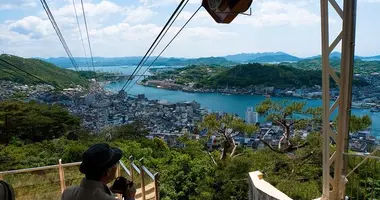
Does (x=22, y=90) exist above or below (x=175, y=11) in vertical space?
below

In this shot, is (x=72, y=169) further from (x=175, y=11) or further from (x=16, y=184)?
(x=175, y=11)

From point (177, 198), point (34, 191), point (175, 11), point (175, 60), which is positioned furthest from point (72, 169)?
point (175, 60)

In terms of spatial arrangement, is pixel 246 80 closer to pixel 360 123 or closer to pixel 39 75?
pixel 39 75

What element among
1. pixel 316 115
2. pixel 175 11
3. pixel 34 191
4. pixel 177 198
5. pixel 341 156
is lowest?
pixel 177 198

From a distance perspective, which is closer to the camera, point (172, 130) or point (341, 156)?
point (341, 156)

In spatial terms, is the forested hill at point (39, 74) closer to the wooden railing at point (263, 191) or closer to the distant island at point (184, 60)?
the distant island at point (184, 60)

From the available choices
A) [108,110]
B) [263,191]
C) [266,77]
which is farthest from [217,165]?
[266,77]
